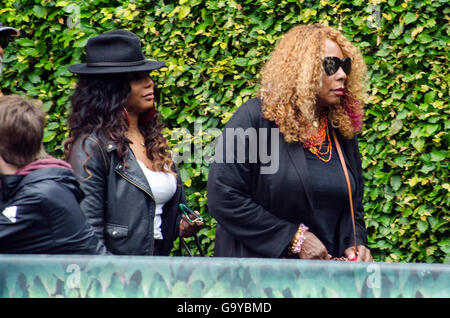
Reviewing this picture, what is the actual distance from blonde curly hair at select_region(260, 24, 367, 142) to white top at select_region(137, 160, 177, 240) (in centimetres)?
62

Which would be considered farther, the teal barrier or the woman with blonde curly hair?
the woman with blonde curly hair

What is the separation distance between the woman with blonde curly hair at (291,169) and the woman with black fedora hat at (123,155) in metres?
0.31

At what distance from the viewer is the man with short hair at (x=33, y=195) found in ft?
7.21

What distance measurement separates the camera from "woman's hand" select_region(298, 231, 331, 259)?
2.85m

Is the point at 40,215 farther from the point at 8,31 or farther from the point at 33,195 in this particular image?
the point at 8,31

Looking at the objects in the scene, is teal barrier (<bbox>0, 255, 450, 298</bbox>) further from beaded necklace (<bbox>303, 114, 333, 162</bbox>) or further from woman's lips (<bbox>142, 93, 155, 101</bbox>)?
woman's lips (<bbox>142, 93, 155, 101</bbox>)

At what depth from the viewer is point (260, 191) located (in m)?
2.95

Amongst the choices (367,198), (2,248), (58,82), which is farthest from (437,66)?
(2,248)

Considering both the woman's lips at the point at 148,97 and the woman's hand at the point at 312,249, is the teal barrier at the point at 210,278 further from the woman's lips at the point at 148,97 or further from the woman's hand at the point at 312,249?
the woman's lips at the point at 148,97

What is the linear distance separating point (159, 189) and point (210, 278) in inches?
56.6

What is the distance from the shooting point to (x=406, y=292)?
5.61 ft

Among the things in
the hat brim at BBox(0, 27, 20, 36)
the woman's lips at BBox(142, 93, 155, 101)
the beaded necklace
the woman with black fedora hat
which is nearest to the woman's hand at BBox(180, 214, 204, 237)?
the woman with black fedora hat
